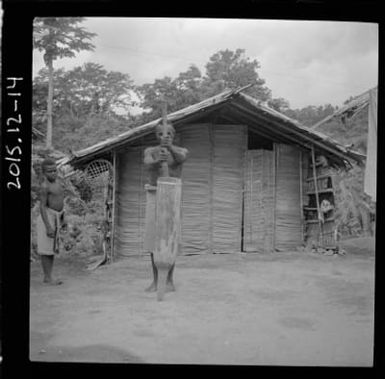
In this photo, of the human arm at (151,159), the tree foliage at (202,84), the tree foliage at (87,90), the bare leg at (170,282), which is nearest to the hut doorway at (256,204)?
the tree foliage at (202,84)

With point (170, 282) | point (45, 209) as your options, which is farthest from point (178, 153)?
point (45, 209)

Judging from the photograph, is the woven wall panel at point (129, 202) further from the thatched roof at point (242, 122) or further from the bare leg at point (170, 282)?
the bare leg at point (170, 282)

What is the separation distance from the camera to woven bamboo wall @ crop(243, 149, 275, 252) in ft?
17.0

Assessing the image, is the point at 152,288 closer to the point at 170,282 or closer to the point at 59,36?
the point at 170,282

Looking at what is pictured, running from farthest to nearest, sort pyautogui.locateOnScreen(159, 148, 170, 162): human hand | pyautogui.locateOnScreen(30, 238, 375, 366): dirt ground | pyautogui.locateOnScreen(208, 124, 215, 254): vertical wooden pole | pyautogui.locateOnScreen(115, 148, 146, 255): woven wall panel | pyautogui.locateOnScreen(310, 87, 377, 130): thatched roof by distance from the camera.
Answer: pyautogui.locateOnScreen(208, 124, 215, 254): vertical wooden pole, pyautogui.locateOnScreen(115, 148, 146, 255): woven wall panel, pyautogui.locateOnScreen(159, 148, 170, 162): human hand, pyautogui.locateOnScreen(310, 87, 377, 130): thatched roof, pyautogui.locateOnScreen(30, 238, 375, 366): dirt ground

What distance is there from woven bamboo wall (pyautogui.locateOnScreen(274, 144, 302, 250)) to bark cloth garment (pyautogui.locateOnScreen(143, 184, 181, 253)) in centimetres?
105

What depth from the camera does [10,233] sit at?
454cm

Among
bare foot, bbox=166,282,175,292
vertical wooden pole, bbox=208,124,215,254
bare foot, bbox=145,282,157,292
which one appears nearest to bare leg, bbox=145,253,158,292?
bare foot, bbox=145,282,157,292

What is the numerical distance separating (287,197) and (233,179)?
0.57 meters

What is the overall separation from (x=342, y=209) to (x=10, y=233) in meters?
3.08

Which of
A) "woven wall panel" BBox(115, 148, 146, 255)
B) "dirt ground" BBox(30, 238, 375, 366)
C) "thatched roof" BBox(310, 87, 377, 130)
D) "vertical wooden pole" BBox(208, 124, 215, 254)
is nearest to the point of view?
"dirt ground" BBox(30, 238, 375, 366)

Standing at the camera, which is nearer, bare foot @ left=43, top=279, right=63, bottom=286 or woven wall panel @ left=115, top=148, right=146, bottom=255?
bare foot @ left=43, top=279, right=63, bottom=286

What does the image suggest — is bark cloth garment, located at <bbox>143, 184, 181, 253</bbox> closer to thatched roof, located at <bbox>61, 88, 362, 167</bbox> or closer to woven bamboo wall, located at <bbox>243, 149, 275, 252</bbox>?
thatched roof, located at <bbox>61, 88, 362, 167</bbox>

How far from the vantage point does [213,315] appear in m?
4.67
